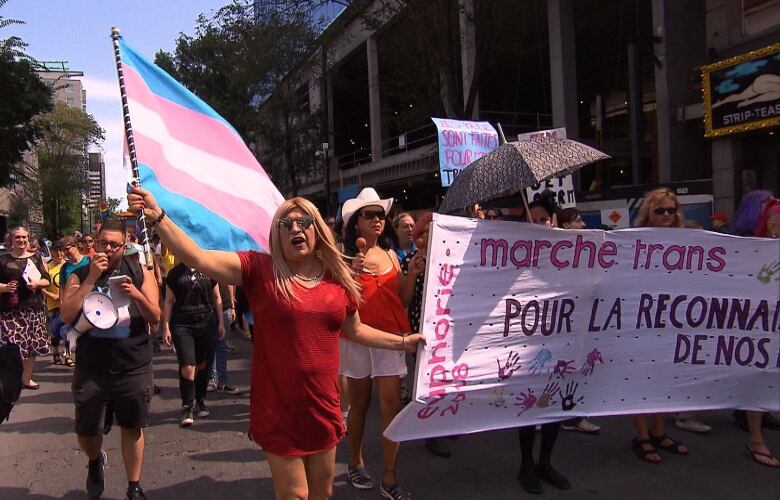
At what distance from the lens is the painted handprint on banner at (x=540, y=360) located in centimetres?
373

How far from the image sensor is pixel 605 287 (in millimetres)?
3914

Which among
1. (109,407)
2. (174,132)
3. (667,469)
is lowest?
(667,469)

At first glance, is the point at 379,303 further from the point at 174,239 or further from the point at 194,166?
the point at 174,239

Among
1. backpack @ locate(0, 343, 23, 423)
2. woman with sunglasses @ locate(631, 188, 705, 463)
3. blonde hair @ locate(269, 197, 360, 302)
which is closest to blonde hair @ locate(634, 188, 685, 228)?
woman with sunglasses @ locate(631, 188, 705, 463)

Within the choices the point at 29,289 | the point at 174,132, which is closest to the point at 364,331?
the point at 174,132

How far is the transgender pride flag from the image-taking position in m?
3.15

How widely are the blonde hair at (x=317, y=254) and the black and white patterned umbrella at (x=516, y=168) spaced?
1267 millimetres

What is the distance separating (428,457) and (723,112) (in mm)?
12483

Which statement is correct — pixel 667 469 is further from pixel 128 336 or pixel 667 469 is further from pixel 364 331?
pixel 128 336

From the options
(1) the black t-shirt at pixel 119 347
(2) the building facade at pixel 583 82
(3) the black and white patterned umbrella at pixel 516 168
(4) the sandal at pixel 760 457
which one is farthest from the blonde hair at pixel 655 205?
(2) the building facade at pixel 583 82

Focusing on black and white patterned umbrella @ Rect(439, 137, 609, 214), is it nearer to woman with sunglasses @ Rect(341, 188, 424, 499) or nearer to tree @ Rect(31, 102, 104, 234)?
woman with sunglasses @ Rect(341, 188, 424, 499)

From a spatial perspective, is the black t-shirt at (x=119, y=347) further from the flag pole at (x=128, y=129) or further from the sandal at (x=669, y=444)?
the sandal at (x=669, y=444)

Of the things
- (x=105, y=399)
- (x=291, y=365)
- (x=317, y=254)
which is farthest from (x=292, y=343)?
(x=105, y=399)

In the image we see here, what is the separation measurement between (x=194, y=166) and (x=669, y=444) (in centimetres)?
395
